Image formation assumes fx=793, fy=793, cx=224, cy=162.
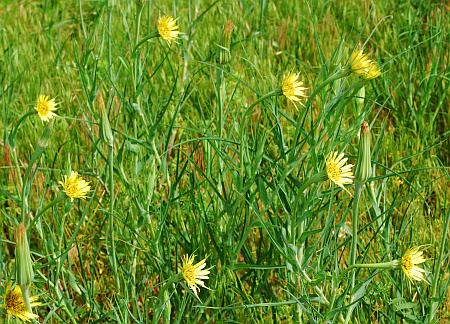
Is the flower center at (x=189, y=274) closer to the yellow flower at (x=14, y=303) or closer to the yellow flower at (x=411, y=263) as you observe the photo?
the yellow flower at (x=14, y=303)

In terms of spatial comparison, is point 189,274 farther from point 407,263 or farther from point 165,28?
point 165,28

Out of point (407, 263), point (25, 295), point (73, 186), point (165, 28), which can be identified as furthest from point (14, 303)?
point (165, 28)

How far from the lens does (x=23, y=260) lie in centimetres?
129

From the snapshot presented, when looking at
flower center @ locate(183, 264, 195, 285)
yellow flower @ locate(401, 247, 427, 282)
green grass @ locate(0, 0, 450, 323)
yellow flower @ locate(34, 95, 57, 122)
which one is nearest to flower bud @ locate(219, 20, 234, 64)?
green grass @ locate(0, 0, 450, 323)

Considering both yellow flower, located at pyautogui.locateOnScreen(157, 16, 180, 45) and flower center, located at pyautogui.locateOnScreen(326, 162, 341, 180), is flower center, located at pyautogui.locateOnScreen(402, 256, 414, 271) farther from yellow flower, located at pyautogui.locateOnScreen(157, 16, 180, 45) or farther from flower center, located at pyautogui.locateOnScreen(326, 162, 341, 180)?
yellow flower, located at pyautogui.locateOnScreen(157, 16, 180, 45)

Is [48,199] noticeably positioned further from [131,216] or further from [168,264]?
[168,264]

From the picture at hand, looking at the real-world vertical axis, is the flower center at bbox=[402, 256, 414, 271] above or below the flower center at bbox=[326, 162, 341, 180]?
below

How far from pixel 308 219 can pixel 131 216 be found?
50 cm

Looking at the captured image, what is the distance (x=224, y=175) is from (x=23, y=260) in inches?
29.4

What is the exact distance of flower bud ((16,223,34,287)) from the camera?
49.8 inches

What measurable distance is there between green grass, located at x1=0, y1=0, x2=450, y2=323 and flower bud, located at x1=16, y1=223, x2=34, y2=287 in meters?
0.14

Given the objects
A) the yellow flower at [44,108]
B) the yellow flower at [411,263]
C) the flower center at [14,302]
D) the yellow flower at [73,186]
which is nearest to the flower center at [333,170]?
the yellow flower at [411,263]

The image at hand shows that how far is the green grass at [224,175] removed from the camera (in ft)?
5.27

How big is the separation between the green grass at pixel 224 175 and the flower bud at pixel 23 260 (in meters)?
0.14
